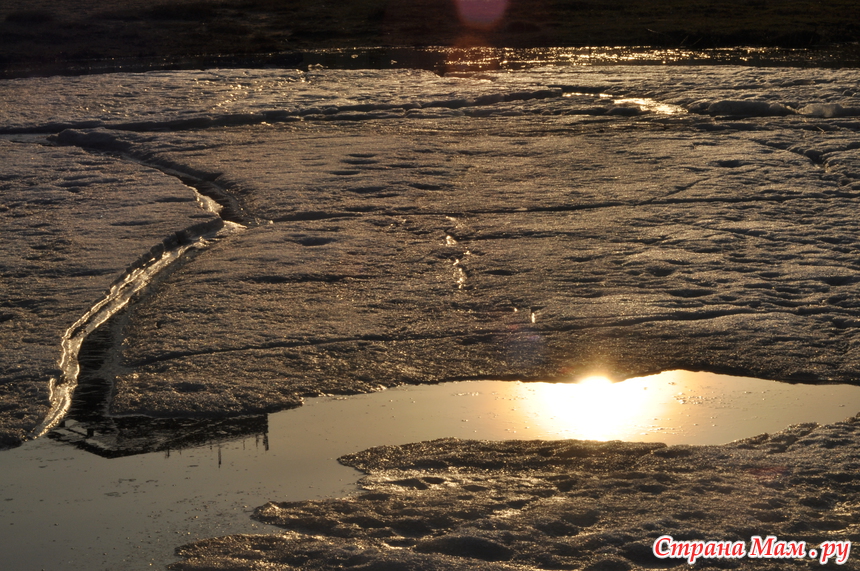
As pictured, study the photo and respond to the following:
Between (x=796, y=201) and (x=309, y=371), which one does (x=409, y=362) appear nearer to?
(x=309, y=371)

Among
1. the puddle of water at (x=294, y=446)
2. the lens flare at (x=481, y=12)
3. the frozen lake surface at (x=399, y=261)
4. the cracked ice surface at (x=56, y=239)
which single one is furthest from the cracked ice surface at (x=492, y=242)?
the lens flare at (x=481, y=12)

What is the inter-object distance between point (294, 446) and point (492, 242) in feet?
7.06

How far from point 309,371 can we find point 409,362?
0.38 m

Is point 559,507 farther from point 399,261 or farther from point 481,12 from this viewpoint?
point 481,12

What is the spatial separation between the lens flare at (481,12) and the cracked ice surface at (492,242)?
10526 mm

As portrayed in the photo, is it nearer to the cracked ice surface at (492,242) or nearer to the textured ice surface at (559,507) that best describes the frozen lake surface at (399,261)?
the cracked ice surface at (492,242)

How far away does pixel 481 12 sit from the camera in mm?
20734

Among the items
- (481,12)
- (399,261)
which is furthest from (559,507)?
(481,12)

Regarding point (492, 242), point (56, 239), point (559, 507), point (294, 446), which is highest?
point (56, 239)

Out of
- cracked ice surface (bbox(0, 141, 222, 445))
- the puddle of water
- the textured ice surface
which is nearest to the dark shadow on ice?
the puddle of water

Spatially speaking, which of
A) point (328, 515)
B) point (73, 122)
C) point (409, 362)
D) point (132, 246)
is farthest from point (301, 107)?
point (328, 515)

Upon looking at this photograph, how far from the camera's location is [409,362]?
352cm

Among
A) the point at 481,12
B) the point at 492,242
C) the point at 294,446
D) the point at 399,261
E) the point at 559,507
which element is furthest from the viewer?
the point at 481,12

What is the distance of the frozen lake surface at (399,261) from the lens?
131 inches
